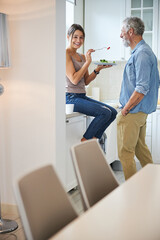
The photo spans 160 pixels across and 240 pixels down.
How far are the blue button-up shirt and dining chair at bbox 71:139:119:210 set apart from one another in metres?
1.31

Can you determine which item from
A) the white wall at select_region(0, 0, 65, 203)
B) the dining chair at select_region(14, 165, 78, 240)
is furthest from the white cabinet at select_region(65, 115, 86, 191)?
the dining chair at select_region(14, 165, 78, 240)

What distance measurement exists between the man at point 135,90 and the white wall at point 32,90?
0.59m

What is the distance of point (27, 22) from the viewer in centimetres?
296

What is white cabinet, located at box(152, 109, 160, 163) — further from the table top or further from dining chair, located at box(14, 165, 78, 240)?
dining chair, located at box(14, 165, 78, 240)

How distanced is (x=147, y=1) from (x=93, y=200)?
3.91m

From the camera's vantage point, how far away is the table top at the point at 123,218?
1181mm

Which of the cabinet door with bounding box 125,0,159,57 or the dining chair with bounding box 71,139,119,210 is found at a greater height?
the cabinet door with bounding box 125,0,159,57

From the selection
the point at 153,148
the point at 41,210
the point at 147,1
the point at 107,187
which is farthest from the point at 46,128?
the point at 147,1

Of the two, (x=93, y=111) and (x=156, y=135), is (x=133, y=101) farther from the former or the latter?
(x=156, y=135)

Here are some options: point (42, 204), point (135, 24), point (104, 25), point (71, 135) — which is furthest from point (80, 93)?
point (42, 204)

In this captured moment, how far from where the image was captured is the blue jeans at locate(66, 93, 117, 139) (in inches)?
138

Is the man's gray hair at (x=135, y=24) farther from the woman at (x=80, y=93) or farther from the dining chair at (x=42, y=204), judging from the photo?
the dining chair at (x=42, y=204)

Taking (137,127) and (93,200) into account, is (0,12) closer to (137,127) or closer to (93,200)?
(137,127)

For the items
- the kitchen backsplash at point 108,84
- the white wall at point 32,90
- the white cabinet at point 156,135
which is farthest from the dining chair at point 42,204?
the kitchen backsplash at point 108,84
